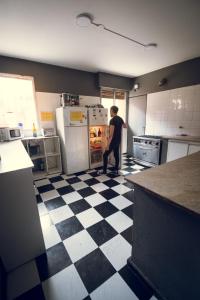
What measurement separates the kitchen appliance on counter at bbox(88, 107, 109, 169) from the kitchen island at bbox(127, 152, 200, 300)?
8.11ft

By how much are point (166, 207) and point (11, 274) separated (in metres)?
1.45

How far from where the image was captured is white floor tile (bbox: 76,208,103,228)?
5.96ft

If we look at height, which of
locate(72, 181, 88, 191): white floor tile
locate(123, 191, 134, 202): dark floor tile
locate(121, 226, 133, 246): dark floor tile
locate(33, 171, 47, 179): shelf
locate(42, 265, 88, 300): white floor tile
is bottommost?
locate(42, 265, 88, 300): white floor tile

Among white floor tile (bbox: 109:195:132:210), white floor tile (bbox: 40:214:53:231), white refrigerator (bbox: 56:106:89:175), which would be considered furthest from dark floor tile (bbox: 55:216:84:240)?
white refrigerator (bbox: 56:106:89:175)

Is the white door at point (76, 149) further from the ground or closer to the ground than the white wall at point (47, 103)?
closer to the ground

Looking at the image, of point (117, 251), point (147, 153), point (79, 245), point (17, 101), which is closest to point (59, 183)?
point (79, 245)

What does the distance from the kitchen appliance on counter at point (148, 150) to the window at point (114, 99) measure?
1.37 meters

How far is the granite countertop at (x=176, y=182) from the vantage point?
0.80 meters

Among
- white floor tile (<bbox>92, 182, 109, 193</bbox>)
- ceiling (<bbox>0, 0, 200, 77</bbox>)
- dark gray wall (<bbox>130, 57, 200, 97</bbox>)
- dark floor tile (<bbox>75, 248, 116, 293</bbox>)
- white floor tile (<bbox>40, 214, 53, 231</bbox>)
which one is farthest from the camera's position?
dark gray wall (<bbox>130, 57, 200, 97</bbox>)

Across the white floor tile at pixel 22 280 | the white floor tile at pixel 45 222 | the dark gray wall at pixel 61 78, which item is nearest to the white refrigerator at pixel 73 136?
the dark gray wall at pixel 61 78

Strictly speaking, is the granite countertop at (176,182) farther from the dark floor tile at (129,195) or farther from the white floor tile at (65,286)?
the dark floor tile at (129,195)

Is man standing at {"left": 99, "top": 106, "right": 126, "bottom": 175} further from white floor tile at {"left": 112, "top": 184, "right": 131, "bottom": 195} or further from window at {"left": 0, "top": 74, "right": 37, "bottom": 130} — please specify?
window at {"left": 0, "top": 74, "right": 37, "bottom": 130}

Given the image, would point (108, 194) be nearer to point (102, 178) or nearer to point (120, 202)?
point (120, 202)

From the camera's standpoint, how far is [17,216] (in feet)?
4.05
